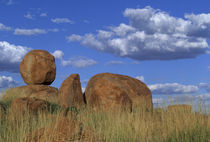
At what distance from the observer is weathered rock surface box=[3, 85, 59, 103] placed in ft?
56.4

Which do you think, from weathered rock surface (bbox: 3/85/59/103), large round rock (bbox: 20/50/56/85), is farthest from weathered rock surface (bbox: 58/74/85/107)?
large round rock (bbox: 20/50/56/85)

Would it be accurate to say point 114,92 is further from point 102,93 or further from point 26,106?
point 26,106

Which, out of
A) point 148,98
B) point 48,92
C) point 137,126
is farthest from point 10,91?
point 137,126

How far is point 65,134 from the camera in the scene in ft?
18.1

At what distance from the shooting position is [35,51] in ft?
64.4

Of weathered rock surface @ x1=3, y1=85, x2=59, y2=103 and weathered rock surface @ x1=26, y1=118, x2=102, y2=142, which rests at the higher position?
weathered rock surface @ x1=3, y1=85, x2=59, y2=103

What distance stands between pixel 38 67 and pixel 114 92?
8531mm

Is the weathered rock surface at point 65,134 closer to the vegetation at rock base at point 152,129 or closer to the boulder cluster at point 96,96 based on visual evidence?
the vegetation at rock base at point 152,129

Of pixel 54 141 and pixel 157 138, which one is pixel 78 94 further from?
pixel 54 141

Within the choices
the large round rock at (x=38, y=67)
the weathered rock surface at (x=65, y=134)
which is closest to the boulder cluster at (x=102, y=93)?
the large round rock at (x=38, y=67)

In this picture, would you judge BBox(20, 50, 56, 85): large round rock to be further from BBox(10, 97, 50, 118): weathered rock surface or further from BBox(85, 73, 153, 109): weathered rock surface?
BBox(10, 97, 50, 118): weathered rock surface

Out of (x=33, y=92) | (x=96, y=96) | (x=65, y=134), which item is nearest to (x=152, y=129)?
(x=65, y=134)

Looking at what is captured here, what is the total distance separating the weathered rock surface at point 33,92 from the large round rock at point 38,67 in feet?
3.38

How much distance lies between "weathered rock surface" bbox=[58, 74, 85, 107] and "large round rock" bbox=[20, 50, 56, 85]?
5.39 metres
